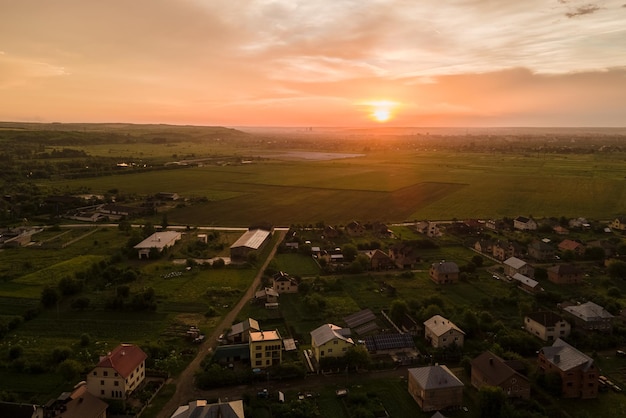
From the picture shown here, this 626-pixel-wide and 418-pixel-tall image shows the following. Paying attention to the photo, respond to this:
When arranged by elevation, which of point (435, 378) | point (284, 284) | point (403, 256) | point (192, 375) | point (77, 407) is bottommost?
point (192, 375)

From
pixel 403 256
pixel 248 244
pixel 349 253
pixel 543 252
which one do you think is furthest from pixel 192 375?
pixel 543 252

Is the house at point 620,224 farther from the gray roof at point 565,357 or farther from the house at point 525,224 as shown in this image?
the gray roof at point 565,357

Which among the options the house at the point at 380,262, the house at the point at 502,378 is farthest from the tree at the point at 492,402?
the house at the point at 380,262

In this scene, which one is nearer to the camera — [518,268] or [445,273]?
[445,273]

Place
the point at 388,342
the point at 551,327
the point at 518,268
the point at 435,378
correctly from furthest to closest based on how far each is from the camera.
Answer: the point at 518,268
the point at 551,327
the point at 388,342
the point at 435,378

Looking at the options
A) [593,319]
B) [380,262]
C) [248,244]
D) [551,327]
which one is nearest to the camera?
[551,327]

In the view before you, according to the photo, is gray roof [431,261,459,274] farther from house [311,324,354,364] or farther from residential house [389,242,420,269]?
house [311,324,354,364]

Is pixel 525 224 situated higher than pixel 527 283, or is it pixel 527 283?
pixel 525 224

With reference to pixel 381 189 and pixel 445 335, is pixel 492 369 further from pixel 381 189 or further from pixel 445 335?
pixel 381 189
